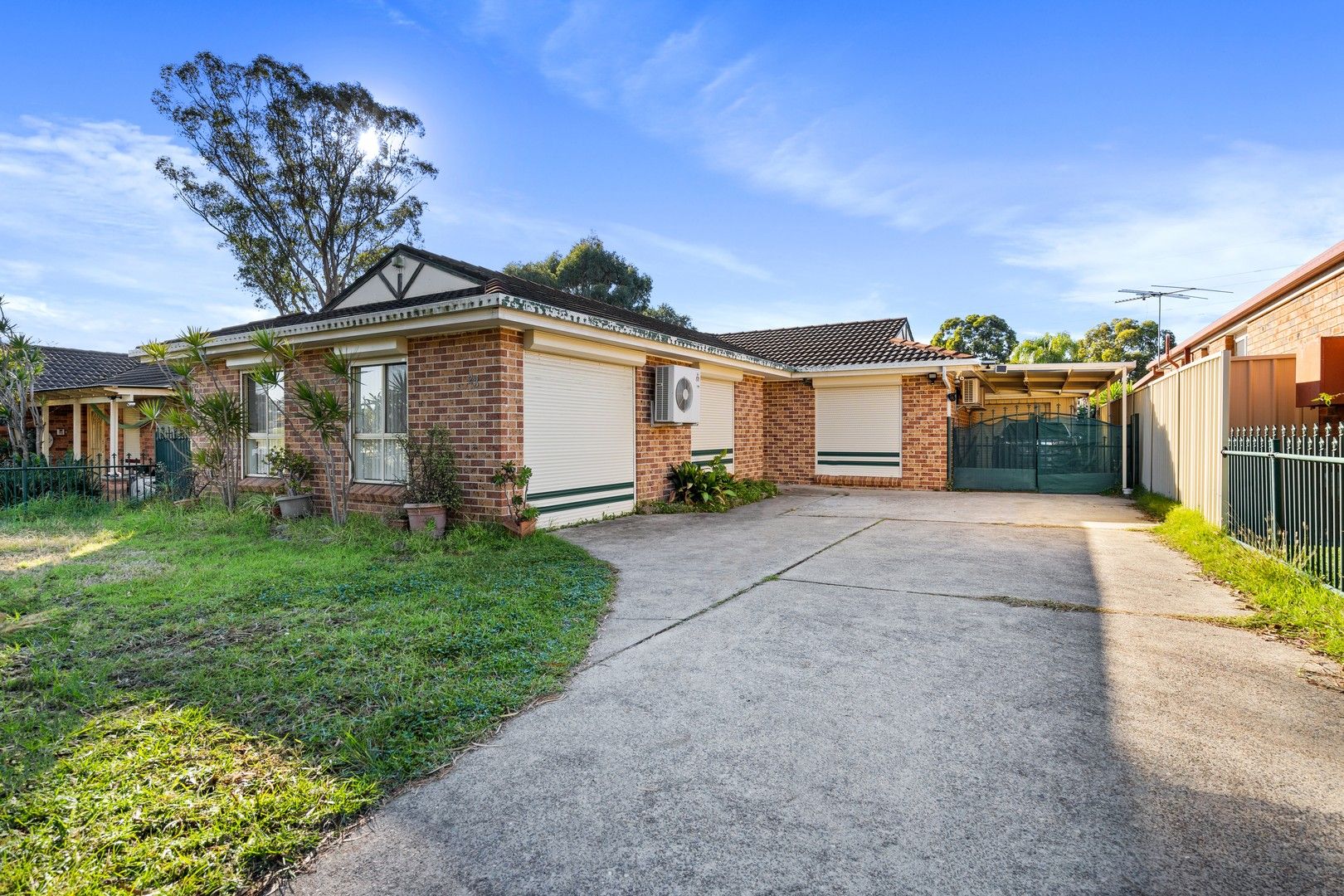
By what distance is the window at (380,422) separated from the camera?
9047mm

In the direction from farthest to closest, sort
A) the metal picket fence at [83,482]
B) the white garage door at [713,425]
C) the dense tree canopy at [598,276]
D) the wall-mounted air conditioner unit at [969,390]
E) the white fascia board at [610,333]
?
the dense tree canopy at [598,276], the wall-mounted air conditioner unit at [969,390], the white garage door at [713,425], the metal picket fence at [83,482], the white fascia board at [610,333]

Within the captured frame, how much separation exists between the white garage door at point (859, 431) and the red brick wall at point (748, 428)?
151cm

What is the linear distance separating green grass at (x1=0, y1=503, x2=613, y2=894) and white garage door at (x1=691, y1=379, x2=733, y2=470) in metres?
5.95

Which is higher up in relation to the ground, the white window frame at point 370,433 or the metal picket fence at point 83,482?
the white window frame at point 370,433

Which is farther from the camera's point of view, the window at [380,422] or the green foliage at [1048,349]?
the green foliage at [1048,349]

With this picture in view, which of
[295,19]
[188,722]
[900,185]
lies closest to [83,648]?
[188,722]

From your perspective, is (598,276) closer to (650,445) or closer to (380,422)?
(650,445)

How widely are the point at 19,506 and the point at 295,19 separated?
29.9 feet

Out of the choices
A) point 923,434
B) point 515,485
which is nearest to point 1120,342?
point 923,434

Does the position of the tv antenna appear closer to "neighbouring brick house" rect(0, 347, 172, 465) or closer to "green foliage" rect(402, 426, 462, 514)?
"green foliage" rect(402, 426, 462, 514)

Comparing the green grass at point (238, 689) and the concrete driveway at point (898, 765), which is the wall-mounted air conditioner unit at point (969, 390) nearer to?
the concrete driveway at point (898, 765)

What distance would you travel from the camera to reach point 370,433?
30.5 ft

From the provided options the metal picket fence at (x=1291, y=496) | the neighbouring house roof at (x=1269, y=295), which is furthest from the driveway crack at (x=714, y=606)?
the neighbouring house roof at (x=1269, y=295)

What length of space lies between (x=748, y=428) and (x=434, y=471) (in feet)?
26.0
